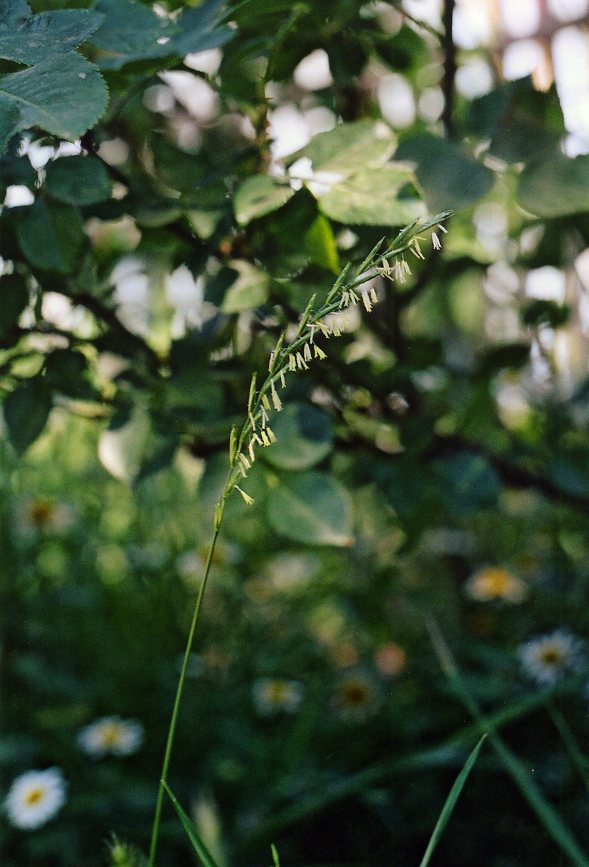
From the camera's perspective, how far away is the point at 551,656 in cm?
106

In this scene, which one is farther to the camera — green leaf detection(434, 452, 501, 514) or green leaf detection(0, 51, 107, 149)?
green leaf detection(434, 452, 501, 514)

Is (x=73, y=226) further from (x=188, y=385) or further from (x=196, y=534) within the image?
(x=196, y=534)

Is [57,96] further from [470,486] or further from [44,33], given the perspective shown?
[470,486]

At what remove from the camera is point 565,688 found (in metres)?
0.91

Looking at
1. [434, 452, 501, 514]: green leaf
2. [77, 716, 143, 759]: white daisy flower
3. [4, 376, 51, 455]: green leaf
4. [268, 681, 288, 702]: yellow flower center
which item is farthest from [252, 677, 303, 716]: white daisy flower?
[4, 376, 51, 455]: green leaf

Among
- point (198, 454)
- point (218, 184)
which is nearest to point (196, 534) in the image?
point (198, 454)

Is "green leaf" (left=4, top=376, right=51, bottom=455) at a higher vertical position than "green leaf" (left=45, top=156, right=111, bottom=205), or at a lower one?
lower

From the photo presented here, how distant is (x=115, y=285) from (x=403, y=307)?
28 cm

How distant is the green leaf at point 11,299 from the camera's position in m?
0.65

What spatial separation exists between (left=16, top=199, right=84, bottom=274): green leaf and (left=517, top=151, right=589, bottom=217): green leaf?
322mm

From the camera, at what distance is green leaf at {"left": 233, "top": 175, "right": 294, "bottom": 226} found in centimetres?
56

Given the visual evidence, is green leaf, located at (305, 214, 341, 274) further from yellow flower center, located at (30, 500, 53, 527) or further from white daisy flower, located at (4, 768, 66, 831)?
yellow flower center, located at (30, 500, 53, 527)

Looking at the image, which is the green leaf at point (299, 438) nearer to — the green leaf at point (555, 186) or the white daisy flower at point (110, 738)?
the green leaf at point (555, 186)

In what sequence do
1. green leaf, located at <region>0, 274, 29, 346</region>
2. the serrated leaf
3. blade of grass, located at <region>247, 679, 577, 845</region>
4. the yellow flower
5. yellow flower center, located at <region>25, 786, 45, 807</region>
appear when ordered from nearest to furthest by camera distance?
the serrated leaf → green leaf, located at <region>0, 274, 29, 346</region> → blade of grass, located at <region>247, 679, 577, 845</region> → yellow flower center, located at <region>25, 786, 45, 807</region> → the yellow flower
